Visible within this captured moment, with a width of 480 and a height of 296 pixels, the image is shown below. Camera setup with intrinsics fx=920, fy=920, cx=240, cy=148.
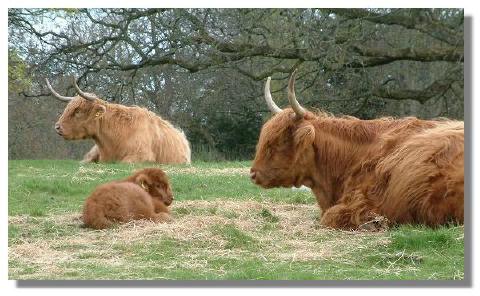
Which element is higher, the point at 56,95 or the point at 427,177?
the point at 56,95

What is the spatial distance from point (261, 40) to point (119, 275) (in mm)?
2557

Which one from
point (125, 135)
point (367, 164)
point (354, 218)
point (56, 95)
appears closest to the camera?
point (354, 218)

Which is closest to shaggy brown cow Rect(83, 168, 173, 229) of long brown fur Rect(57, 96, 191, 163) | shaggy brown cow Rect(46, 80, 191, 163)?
shaggy brown cow Rect(46, 80, 191, 163)

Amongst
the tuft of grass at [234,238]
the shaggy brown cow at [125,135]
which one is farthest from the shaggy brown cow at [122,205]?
the shaggy brown cow at [125,135]

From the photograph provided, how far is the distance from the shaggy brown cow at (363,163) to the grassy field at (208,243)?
22 cm

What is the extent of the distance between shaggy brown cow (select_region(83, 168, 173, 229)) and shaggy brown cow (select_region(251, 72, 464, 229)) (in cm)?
78

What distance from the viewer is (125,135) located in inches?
460

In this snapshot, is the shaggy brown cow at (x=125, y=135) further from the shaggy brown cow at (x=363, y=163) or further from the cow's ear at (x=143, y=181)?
the shaggy brown cow at (x=363, y=163)

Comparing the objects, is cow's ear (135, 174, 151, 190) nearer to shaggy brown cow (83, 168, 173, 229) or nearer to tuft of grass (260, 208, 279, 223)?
shaggy brown cow (83, 168, 173, 229)

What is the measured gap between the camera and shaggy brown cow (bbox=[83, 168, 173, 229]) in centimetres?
639

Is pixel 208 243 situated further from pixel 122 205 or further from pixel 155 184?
pixel 155 184

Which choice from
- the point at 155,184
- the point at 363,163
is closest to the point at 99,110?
the point at 155,184

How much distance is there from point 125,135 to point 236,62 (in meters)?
4.87

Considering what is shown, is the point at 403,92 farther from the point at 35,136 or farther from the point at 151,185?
the point at 35,136
